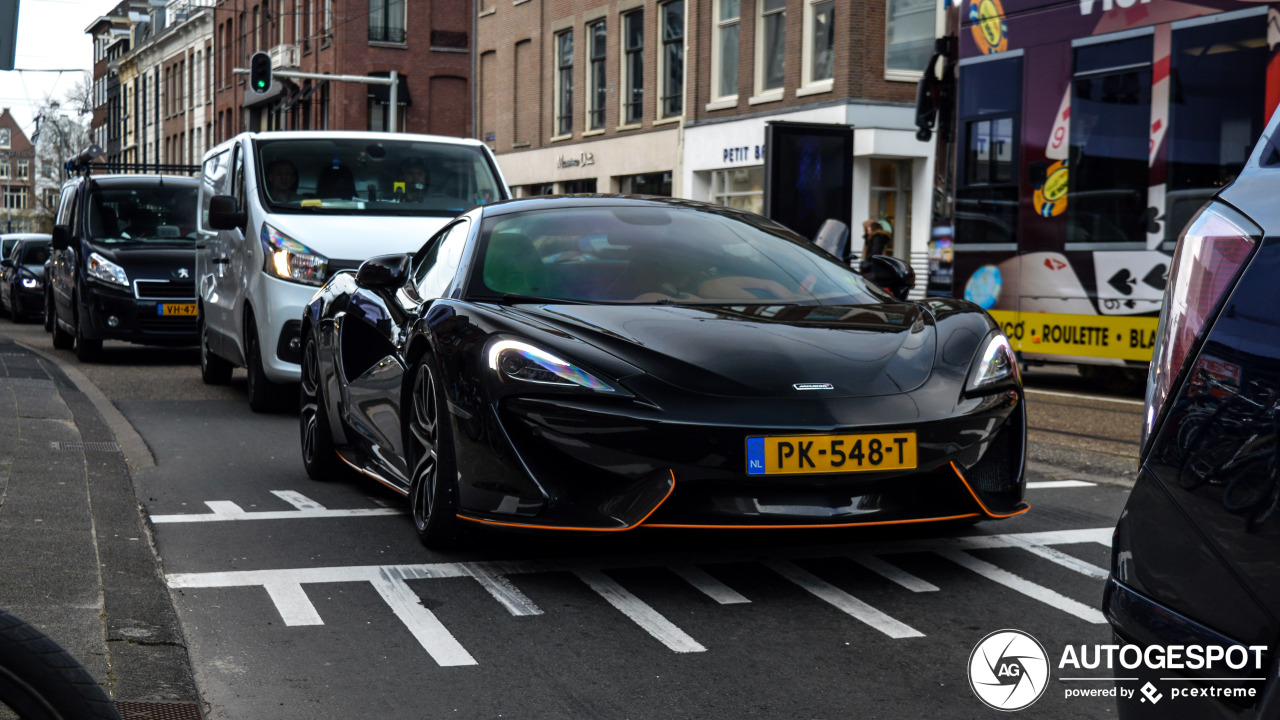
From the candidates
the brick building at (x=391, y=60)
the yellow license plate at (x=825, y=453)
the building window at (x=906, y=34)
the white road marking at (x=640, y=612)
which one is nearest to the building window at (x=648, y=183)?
the building window at (x=906, y=34)

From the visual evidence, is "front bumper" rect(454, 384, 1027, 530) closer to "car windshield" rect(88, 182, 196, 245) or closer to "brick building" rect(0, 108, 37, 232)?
"car windshield" rect(88, 182, 196, 245)

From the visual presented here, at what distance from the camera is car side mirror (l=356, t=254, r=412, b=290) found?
619 centimetres

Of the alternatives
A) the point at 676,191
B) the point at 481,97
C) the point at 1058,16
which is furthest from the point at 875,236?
the point at 481,97

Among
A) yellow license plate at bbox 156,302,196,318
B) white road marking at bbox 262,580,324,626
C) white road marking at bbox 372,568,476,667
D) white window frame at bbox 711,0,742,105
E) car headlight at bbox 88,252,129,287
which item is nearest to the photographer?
white road marking at bbox 372,568,476,667

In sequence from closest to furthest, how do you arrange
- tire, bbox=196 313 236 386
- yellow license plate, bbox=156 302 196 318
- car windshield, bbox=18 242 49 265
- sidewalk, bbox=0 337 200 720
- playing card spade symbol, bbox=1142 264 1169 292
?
sidewalk, bbox=0 337 200 720, playing card spade symbol, bbox=1142 264 1169 292, tire, bbox=196 313 236 386, yellow license plate, bbox=156 302 196 318, car windshield, bbox=18 242 49 265

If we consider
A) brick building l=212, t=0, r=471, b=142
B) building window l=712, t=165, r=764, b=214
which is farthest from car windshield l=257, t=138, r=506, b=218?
brick building l=212, t=0, r=471, b=142

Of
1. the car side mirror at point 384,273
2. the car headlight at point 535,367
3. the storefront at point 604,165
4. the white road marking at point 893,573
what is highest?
the storefront at point 604,165

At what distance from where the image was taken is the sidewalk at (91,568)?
366 centimetres

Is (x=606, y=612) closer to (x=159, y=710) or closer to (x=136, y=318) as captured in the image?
(x=159, y=710)

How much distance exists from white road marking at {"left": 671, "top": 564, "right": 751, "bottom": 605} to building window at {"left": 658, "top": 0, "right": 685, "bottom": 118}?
27.6m

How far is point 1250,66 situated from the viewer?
1018 centimetres

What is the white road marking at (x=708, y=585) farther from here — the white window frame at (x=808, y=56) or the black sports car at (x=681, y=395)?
the white window frame at (x=808, y=56)

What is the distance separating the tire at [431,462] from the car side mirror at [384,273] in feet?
2.62

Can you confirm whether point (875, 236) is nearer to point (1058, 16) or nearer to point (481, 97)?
point (1058, 16)
